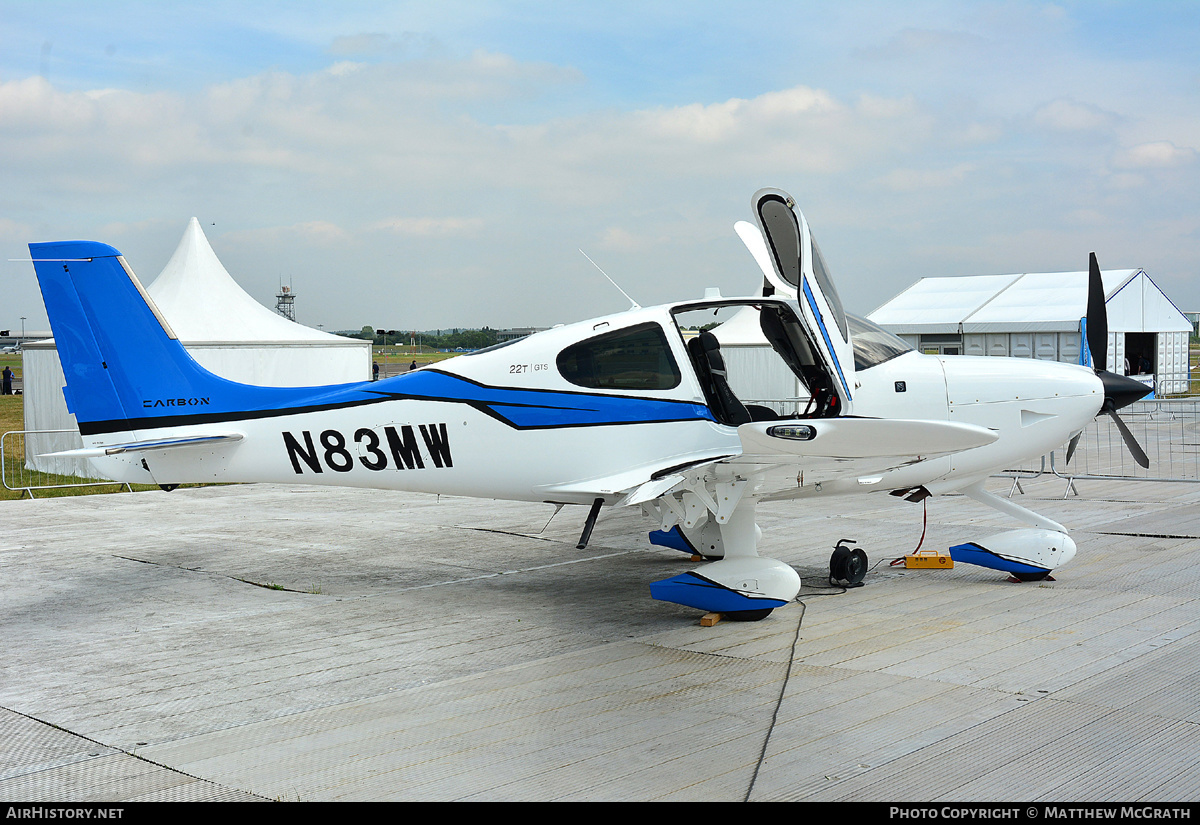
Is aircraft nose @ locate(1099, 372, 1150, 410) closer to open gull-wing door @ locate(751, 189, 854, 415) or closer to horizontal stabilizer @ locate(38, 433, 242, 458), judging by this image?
open gull-wing door @ locate(751, 189, 854, 415)

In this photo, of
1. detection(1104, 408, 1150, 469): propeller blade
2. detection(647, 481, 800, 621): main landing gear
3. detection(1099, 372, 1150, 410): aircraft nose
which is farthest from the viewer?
detection(1104, 408, 1150, 469): propeller blade

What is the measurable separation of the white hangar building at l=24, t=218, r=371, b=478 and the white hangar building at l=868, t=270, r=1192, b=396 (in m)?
18.2

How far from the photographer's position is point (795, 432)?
5.86 meters

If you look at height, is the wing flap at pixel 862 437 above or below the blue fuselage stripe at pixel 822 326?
below

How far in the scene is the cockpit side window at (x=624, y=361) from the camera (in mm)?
7230

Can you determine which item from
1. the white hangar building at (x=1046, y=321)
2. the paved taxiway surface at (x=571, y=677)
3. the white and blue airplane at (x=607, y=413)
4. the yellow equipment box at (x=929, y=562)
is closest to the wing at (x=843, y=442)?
the white and blue airplane at (x=607, y=413)

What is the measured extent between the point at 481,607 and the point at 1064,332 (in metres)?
25.3

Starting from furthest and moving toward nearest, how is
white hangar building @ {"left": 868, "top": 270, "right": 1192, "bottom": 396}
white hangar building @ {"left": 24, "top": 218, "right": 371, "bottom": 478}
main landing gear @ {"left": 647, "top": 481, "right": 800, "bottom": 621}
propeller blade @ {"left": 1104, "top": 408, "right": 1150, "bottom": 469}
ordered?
white hangar building @ {"left": 868, "top": 270, "right": 1192, "bottom": 396} → white hangar building @ {"left": 24, "top": 218, "right": 371, "bottom": 478} → propeller blade @ {"left": 1104, "top": 408, "right": 1150, "bottom": 469} → main landing gear @ {"left": 647, "top": 481, "right": 800, "bottom": 621}

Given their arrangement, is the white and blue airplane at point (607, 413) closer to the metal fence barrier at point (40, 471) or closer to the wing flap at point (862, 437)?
the wing flap at point (862, 437)

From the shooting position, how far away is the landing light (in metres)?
5.85

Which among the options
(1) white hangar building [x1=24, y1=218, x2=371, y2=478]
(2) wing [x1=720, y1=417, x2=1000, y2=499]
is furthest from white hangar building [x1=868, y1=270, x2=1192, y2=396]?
(2) wing [x1=720, y1=417, x2=1000, y2=499]

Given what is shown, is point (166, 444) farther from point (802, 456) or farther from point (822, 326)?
point (822, 326)

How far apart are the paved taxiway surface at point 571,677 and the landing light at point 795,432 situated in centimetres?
137
